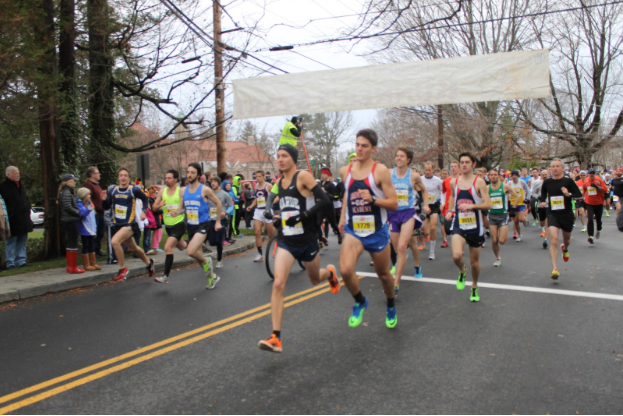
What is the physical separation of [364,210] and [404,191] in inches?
103

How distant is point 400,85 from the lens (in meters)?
11.1

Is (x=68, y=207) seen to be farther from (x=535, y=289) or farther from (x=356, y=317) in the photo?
(x=535, y=289)

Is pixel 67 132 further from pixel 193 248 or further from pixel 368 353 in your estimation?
pixel 368 353

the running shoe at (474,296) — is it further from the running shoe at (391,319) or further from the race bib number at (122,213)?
the race bib number at (122,213)

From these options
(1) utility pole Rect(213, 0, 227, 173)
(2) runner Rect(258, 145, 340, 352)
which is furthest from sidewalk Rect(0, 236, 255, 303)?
(1) utility pole Rect(213, 0, 227, 173)

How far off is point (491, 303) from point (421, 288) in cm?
122

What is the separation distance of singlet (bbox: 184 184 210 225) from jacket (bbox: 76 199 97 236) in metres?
2.74

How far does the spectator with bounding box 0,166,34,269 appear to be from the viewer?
9609mm

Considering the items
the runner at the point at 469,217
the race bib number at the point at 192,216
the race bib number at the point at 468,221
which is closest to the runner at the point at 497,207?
the runner at the point at 469,217

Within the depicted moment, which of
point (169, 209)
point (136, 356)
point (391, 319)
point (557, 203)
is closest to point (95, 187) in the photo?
point (169, 209)

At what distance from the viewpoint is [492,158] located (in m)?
31.3

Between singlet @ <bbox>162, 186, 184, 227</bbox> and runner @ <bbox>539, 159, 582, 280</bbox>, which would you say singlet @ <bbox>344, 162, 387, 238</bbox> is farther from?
runner @ <bbox>539, 159, 582, 280</bbox>

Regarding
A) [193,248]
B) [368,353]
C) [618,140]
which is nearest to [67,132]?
[193,248]

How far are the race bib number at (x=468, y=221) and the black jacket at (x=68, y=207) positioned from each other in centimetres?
692
